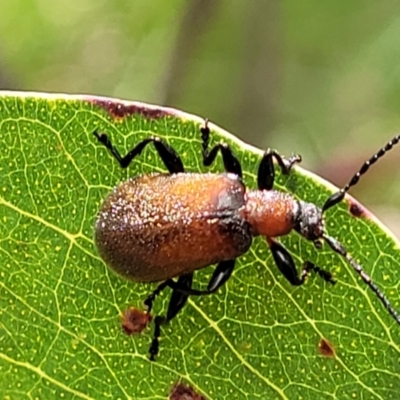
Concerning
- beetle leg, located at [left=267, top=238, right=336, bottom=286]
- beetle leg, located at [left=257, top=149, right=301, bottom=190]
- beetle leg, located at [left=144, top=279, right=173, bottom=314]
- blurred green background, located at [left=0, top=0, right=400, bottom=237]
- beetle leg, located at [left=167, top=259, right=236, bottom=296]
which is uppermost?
blurred green background, located at [left=0, top=0, right=400, bottom=237]

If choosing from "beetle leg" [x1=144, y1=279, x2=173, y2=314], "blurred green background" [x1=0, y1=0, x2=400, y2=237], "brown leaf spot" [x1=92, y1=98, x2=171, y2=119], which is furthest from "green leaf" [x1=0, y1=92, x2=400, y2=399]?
"blurred green background" [x1=0, y1=0, x2=400, y2=237]

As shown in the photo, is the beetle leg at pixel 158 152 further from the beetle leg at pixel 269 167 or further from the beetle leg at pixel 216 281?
the beetle leg at pixel 216 281

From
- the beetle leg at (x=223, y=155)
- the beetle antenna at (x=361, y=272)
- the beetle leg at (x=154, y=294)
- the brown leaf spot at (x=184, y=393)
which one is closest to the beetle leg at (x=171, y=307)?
the beetle leg at (x=154, y=294)

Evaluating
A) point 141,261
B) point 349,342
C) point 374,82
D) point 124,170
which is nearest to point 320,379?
point 349,342

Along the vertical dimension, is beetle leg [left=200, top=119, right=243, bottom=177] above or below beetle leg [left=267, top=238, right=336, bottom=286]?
above

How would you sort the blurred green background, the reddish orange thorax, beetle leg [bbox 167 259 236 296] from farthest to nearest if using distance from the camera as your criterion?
the blurred green background < the reddish orange thorax < beetle leg [bbox 167 259 236 296]

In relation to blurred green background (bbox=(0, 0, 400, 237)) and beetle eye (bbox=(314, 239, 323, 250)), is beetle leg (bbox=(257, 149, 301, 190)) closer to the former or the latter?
beetle eye (bbox=(314, 239, 323, 250))

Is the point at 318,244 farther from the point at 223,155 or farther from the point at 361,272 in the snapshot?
the point at 223,155

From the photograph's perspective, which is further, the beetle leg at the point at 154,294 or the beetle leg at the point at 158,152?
the beetle leg at the point at 154,294
